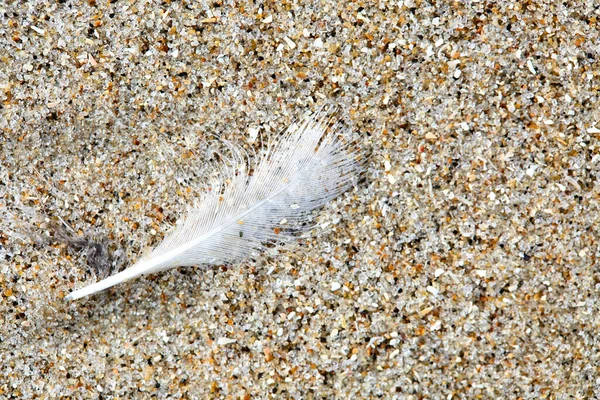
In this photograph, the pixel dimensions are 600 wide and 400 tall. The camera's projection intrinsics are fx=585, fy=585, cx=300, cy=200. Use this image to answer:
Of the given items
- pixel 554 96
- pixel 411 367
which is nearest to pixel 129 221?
pixel 411 367

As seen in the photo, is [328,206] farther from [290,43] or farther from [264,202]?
[290,43]

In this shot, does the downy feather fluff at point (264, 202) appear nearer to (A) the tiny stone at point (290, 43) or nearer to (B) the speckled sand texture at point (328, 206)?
(B) the speckled sand texture at point (328, 206)

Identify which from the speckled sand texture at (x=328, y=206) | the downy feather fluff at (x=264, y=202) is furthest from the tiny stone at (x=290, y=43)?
the downy feather fluff at (x=264, y=202)

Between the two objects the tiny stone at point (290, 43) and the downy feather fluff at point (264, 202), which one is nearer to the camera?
the downy feather fluff at point (264, 202)

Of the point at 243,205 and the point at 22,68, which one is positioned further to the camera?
the point at 22,68

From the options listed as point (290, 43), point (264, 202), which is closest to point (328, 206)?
point (264, 202)

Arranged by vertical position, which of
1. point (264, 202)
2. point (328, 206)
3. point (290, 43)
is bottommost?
point (328, 206)

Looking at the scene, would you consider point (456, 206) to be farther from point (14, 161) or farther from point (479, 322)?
point (14, 161)
